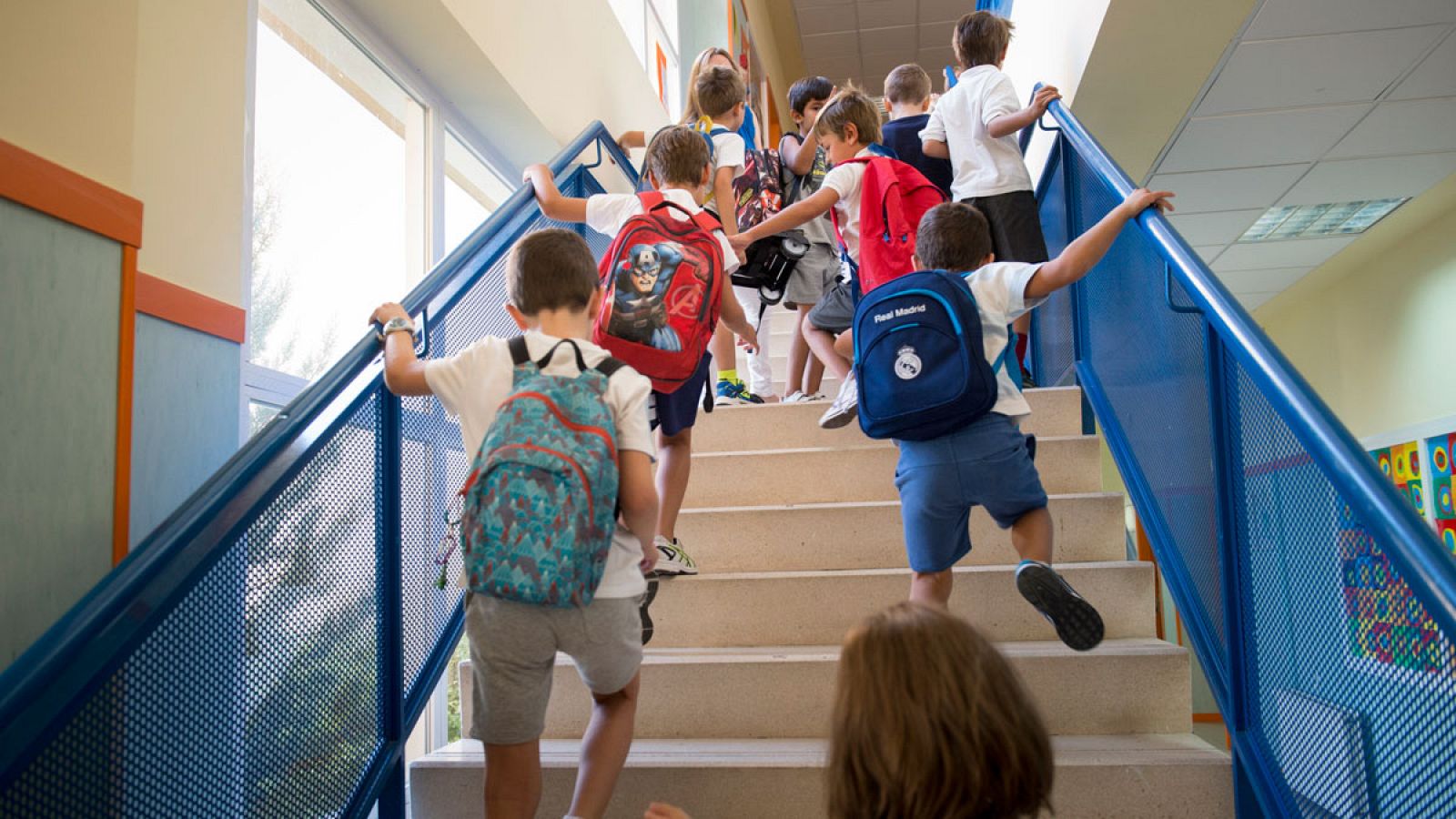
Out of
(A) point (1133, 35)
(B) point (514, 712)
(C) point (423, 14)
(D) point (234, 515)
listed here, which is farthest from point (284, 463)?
(A) point (1133, 35)

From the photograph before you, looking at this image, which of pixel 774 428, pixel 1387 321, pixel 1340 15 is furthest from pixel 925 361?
pixel 1387 321

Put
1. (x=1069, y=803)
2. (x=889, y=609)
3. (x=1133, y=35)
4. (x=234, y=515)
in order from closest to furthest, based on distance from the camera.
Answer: (x=889, y=609) → (x=234, y=515) → (x=1069, y=803) → (x=1133, y=35)

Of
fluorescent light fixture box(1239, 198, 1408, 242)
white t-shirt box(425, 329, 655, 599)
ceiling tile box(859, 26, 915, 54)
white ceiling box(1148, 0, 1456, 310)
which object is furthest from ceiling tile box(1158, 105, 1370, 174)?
ceiling tile box(859, 26, 915, 54)

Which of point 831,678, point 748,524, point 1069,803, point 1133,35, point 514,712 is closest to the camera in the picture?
point 514,712

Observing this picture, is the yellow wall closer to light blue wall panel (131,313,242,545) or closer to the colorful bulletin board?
the colorful bulletin board

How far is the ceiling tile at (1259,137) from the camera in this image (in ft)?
16.8

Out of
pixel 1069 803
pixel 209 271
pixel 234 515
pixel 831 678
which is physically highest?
pixel 209 271

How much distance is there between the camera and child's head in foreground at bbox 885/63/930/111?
477 centimetres

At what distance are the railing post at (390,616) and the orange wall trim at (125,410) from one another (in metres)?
0.48

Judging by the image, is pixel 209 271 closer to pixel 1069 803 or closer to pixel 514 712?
pixel 514 712

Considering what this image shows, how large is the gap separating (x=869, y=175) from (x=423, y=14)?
5.42 feet

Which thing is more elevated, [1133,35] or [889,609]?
[1133,35]

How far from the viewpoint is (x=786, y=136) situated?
504 cm

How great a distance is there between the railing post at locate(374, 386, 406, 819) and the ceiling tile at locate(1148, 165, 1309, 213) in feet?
15.6
